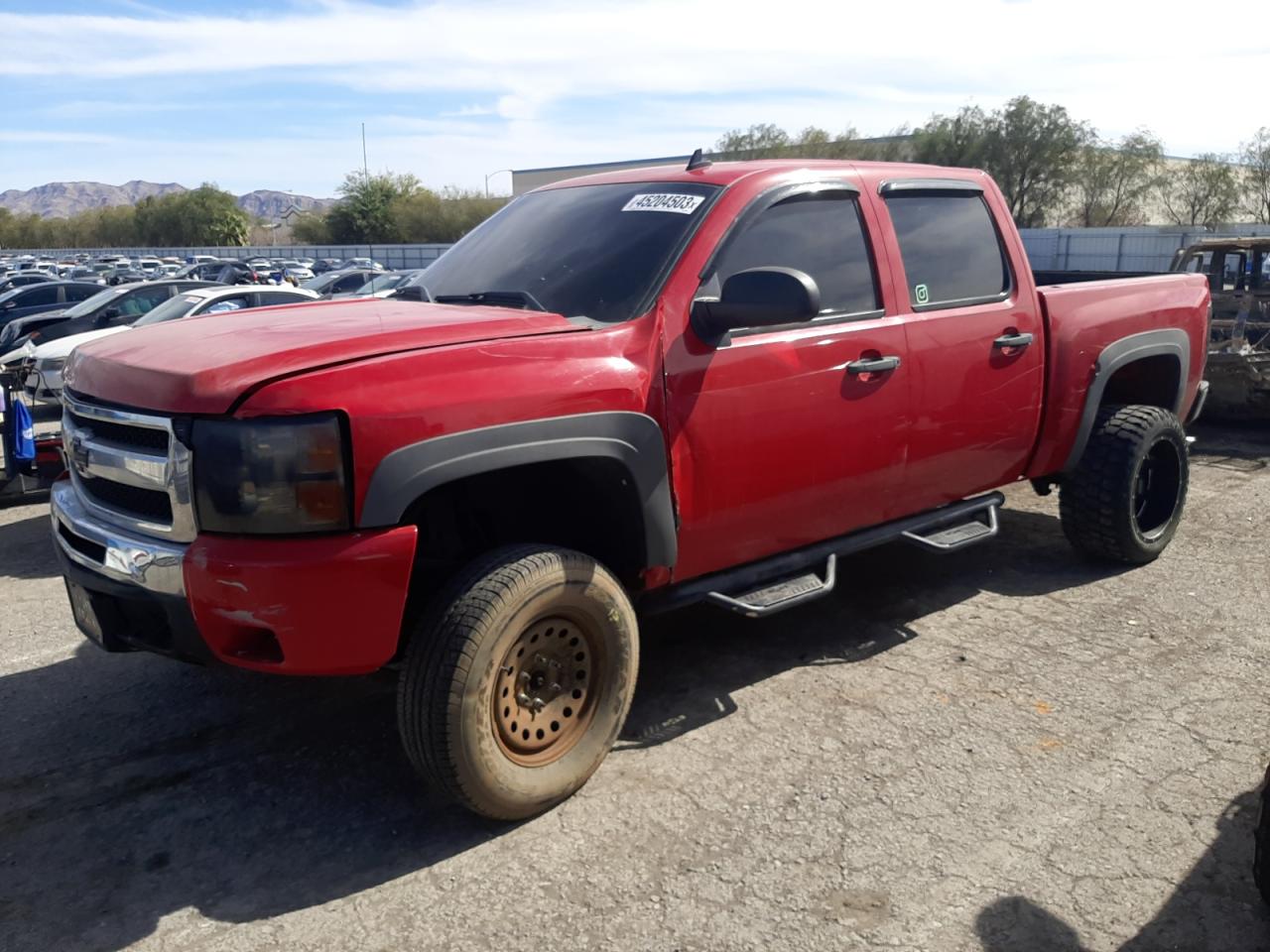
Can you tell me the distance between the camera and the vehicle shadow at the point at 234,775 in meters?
3.07

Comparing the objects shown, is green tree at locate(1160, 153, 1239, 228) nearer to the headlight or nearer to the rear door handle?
the rear door handle

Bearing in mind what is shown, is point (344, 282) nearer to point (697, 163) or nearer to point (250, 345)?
point (697, 163)

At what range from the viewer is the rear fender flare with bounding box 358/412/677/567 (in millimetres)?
2963

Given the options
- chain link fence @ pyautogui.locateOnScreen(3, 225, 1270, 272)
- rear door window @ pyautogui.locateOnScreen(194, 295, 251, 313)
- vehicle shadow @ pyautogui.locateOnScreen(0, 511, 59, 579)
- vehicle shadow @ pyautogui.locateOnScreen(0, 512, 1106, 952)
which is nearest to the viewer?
vehicle shadow @ pyautogui.locateOnScreen(0, 512, 1106, 952)

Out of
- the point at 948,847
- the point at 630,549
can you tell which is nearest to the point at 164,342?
the point at 630,549

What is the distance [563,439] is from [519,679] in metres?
0.74

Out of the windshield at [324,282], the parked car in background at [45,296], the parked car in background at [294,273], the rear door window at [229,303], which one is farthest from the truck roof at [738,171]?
the parked car in background at [294,273]

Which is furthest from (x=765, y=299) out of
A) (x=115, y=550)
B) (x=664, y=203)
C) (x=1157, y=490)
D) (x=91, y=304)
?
(x=91, y=304)

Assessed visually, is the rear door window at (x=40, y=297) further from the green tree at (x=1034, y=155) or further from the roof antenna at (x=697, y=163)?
the green tree at (x=1034, y=155)

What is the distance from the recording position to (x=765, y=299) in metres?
3.52

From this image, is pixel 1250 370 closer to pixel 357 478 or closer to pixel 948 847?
pixel 948 847

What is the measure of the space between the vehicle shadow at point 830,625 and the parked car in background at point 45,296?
1606 centimetres

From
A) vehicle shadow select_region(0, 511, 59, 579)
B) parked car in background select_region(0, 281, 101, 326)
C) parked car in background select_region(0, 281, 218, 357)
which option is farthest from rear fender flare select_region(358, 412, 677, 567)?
parked car in background select_region(0, 281, 101, 326)

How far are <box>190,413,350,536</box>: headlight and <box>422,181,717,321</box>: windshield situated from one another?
1.17 metres
